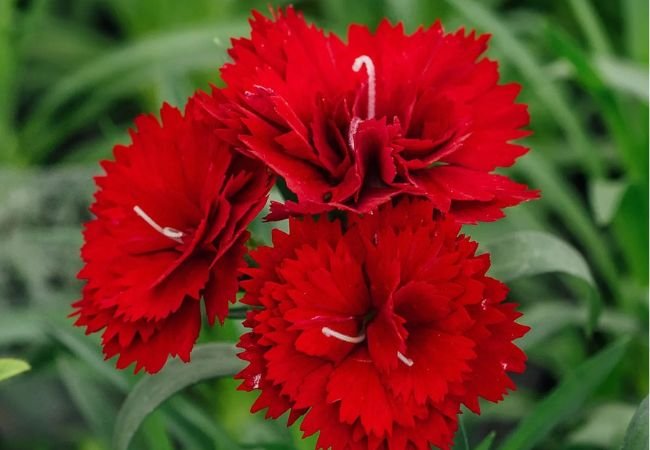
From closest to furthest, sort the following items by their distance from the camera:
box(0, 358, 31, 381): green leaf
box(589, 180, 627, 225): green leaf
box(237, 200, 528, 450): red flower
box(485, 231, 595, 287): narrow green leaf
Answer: box(237, 200, 528, 450): red flower
box(0, 358, 31, 381): green leaf
box(485, 231, 595, 287): narrow green leaf
box(589, 180, 627, 225): green leaf

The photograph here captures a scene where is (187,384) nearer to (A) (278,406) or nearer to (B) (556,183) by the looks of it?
(A) (278,406)

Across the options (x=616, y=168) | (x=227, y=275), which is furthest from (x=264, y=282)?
(x=616, y=168)

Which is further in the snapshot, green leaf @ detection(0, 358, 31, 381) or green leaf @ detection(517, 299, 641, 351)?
green leaf @ detection(517, 299, 641, 351)

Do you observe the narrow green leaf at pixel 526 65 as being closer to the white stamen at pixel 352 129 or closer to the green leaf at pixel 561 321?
the green leaf at pixel 561 321

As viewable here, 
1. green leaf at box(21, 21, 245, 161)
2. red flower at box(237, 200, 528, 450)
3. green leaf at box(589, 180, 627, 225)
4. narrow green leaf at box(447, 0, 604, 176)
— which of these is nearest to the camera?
red flower at box(237, 200, 528, 450)

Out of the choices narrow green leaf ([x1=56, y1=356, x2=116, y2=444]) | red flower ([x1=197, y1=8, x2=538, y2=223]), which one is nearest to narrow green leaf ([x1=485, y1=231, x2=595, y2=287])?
red flower ([x1=197, y1=8, x2=538, y2=223])

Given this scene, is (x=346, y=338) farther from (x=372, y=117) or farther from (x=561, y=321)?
(x=561, y=321)

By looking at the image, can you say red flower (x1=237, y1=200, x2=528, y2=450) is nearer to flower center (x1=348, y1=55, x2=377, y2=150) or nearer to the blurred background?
flower center (x1=348, y1=55, x2=377, y2=150)

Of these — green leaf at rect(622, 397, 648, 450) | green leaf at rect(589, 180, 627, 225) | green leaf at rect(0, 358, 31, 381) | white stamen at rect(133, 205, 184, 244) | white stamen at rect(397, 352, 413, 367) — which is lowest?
green leaf at rect(589, 180, 627, 225)

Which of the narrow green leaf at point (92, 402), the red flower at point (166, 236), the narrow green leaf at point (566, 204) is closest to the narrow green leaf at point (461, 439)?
the red flower at point (166, 236)
